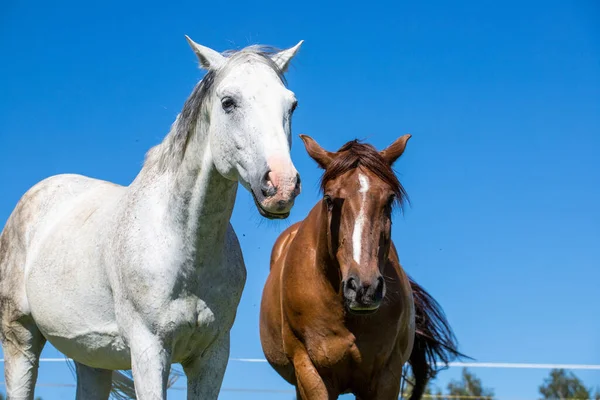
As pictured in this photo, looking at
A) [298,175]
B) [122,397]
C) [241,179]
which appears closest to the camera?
[298,175]

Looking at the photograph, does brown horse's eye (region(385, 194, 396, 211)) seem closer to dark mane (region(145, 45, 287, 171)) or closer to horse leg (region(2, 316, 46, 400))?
dark mane (region(145, 45, 287, 171))

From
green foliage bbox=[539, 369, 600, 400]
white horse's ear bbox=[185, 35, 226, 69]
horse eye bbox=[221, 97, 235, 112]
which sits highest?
white horse's ear bbox=[185, 35, 226, 69]

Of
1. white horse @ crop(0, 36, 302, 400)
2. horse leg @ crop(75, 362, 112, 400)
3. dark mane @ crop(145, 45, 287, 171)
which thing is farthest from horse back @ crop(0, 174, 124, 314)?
dark mane @ crop(145, 45, 287, 171)

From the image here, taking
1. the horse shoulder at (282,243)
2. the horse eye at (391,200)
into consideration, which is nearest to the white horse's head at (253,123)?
the horse eye at (391,200)

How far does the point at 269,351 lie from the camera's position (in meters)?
6.01

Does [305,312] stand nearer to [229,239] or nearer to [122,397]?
[229,239]

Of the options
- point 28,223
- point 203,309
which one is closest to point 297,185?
point 203,309

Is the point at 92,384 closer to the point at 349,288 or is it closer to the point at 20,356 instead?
the point at 20,356

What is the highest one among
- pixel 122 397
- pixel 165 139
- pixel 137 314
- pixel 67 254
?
pixel 165 139

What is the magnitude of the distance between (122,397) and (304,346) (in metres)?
2.11

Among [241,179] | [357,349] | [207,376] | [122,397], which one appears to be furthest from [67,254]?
[122,397]

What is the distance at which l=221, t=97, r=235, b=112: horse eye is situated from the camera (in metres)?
3.69

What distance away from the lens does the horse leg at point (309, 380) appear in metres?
4.83

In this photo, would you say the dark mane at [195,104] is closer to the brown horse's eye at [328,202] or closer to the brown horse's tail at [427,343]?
the brown horse's eye at [328,202]
